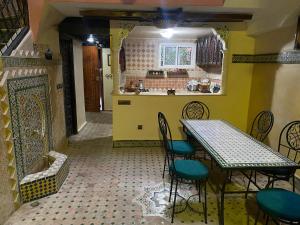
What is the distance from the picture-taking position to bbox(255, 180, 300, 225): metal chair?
1624 mm

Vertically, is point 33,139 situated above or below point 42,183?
above

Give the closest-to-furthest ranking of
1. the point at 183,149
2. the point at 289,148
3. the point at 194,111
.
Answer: the point at 289,148 → the point at 183,149 → the point at 194,111

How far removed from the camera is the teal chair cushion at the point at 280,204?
163cm

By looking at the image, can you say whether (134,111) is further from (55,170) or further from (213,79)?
(213,79)

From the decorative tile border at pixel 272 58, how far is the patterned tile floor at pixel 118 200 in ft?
5.57

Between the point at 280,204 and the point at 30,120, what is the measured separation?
106 inches

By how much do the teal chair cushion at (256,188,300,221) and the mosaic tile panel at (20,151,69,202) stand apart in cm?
217

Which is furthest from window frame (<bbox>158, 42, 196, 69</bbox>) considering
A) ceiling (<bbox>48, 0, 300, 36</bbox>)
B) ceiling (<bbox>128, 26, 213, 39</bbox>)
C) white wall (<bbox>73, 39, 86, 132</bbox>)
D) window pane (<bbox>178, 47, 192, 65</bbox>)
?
ceiling (<bbox>48, 0, 300, 36</bbox>)

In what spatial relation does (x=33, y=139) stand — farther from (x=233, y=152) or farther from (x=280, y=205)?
(x=280, y=205)

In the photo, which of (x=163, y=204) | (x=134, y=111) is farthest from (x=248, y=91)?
(x=163, y=204)

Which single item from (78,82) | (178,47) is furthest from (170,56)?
(78,82)

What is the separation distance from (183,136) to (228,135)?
1.65m

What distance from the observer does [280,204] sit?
1.73m

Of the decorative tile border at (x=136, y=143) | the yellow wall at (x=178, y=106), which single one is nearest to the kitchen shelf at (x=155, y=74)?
the yellow wall at (x=178, y=106)
